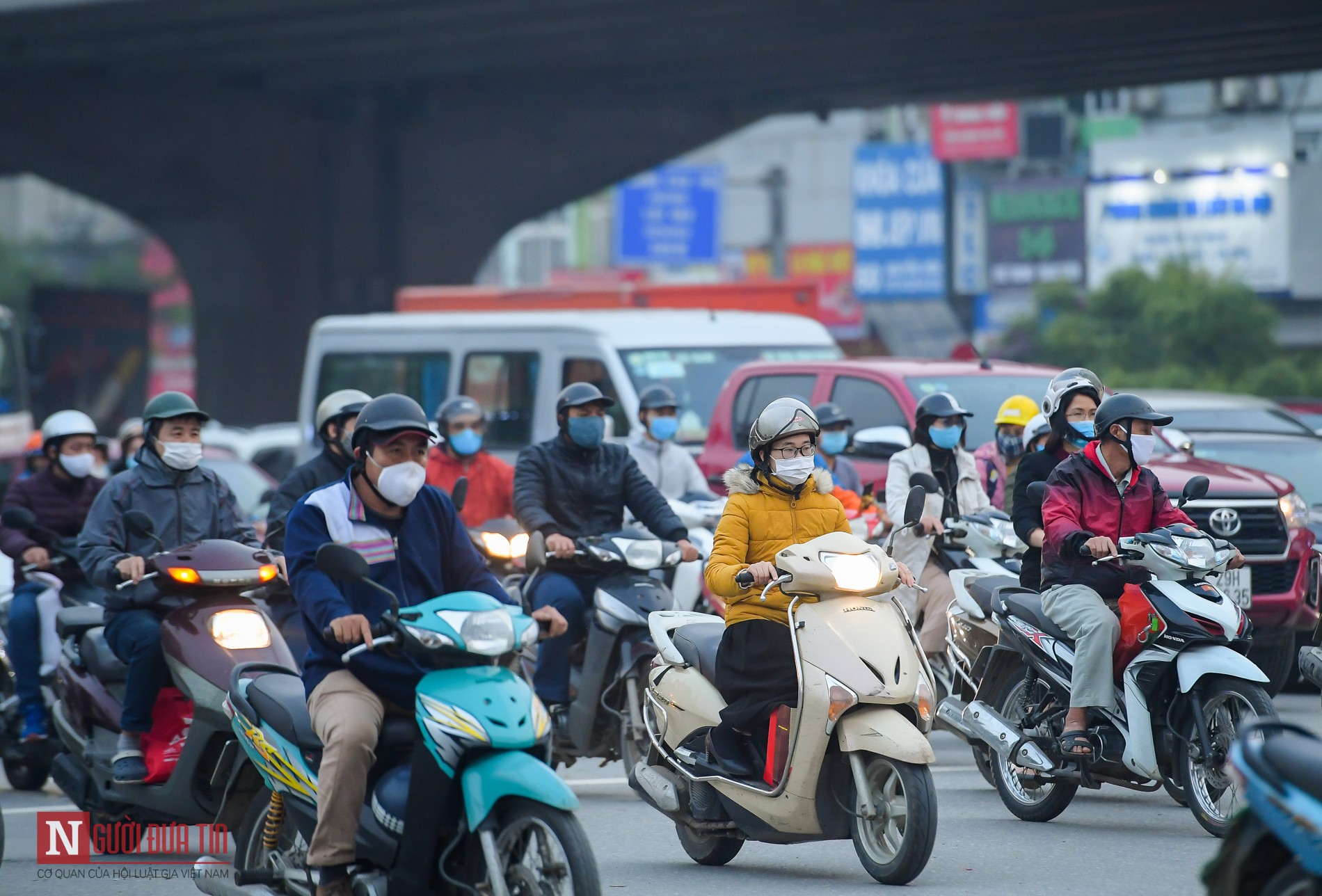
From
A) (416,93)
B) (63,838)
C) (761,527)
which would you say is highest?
(416,93)

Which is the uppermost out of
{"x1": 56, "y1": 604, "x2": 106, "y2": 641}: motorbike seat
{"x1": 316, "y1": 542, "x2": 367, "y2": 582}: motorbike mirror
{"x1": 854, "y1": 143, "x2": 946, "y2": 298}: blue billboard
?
{"x1": 854, "y1": 143, "x2": 946, "y2": 298}: blue billboard

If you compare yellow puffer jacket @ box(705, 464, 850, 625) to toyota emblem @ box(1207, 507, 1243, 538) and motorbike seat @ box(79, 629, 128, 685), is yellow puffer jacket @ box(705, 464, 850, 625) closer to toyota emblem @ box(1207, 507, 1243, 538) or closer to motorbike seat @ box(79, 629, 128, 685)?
motorbike seat @ box(79, 629, 128, 685)

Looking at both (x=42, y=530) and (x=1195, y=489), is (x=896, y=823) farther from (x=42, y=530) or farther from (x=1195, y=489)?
(x=42, y=530)

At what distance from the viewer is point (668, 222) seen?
173ft

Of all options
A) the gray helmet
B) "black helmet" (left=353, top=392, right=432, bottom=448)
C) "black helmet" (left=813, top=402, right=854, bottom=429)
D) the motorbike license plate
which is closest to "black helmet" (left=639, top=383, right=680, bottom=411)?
"black helmet" (left=813, top=402, right=854, bottom=429)

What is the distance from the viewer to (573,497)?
921 cm

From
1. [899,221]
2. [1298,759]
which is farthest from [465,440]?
[899,221]

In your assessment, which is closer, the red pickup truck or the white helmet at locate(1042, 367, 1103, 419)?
the white helmet at locate(1042, 367, 1103, 419)

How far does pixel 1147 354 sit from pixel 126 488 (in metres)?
34.8

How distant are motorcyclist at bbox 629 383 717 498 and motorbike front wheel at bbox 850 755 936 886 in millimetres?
4789

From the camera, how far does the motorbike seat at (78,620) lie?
8.27 metres

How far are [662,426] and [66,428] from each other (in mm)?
3353

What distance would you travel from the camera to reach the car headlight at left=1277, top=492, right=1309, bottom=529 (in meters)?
11.5

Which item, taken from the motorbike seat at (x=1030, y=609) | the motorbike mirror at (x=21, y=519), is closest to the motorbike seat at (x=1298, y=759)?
the motorbike seat at (x=1030, y=609)
